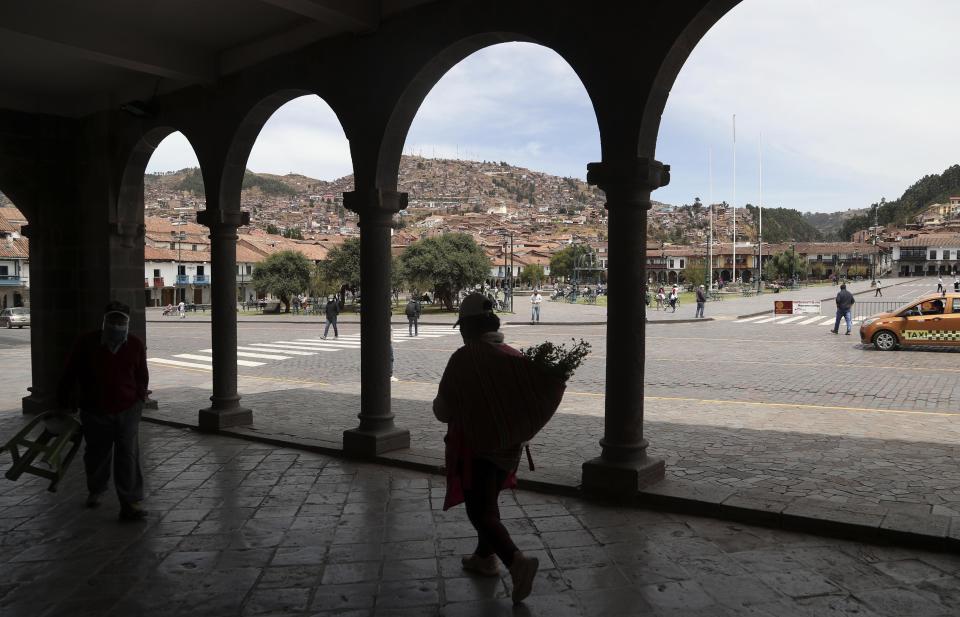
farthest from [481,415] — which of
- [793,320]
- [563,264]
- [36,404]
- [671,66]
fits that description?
[563,264]

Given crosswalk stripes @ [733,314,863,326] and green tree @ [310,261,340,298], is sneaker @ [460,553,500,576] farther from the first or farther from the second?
green tree @ [310,261,340,298]

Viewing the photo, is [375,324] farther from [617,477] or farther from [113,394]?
[617,477]

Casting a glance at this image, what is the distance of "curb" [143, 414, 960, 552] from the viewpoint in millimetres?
3889

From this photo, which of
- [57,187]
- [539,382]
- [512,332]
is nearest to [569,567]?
[539,382]

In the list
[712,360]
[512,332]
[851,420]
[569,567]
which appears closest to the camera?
[569,567]

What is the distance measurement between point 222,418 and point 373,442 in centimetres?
222

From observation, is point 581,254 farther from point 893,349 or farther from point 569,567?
point 569,567

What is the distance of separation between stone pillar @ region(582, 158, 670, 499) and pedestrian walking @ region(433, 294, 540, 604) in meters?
1.65

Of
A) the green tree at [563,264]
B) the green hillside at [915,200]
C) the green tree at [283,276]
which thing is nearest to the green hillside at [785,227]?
the green hillside at [915,200]

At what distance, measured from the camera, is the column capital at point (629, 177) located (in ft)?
15.3

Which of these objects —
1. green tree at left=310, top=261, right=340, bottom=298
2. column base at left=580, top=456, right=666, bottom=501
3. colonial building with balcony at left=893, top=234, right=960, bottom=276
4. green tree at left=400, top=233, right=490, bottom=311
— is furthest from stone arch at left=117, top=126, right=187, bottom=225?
colonial building with balcony at left=893, top=234, right=960, bottom=276

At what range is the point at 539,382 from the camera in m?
3.17

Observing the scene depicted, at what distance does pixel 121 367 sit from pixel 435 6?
3.62 metres

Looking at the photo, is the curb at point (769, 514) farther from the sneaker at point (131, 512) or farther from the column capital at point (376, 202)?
the column capital at point (376, 202)
